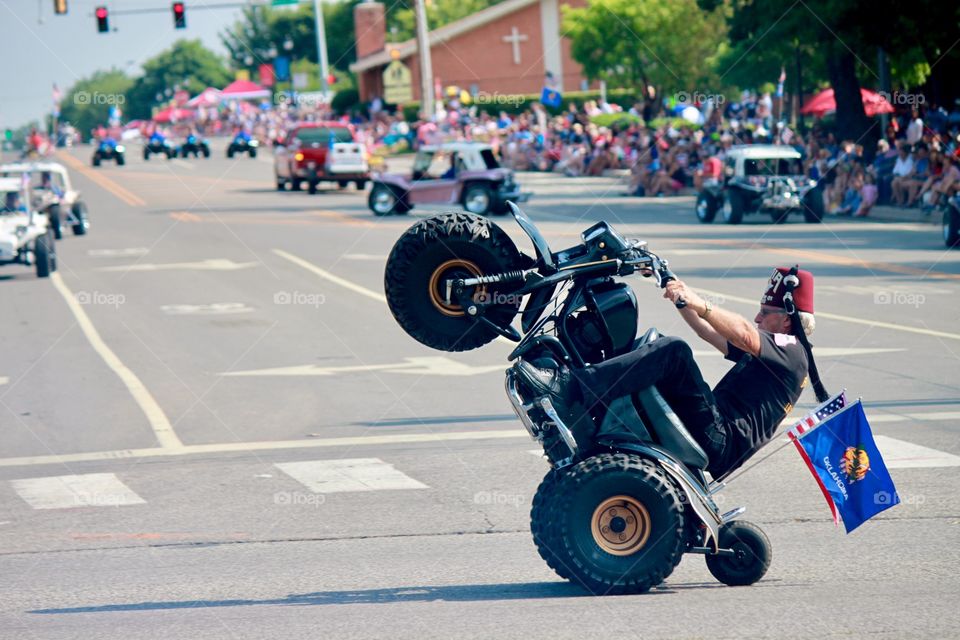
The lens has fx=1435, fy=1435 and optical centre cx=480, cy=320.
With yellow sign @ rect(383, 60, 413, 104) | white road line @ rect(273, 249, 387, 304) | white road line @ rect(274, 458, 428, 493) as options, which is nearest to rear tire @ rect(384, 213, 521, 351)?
white road line @ rect(274, 458, 428, 493)

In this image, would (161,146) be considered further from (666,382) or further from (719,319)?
(719,319)

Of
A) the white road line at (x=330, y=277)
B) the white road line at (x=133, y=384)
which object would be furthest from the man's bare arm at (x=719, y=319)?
the white road line at (x=330, y=277)

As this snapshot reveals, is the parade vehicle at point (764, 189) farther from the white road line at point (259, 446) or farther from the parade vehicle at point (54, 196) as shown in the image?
the white road line at point (259, 446)

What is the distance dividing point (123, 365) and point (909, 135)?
852 inches

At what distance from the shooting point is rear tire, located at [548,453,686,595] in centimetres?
627

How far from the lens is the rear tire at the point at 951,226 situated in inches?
A: 936

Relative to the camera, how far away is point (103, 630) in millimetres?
6266

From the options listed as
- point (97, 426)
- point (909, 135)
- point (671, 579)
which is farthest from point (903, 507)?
point (909, 135)

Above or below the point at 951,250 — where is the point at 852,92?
above

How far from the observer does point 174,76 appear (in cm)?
16350

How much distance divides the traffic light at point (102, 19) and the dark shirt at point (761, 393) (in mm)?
43200

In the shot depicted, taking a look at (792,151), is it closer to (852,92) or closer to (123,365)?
(852,92)

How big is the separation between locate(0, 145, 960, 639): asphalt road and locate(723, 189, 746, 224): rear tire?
19.3 feet

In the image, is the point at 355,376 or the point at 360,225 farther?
the point at 360,225
